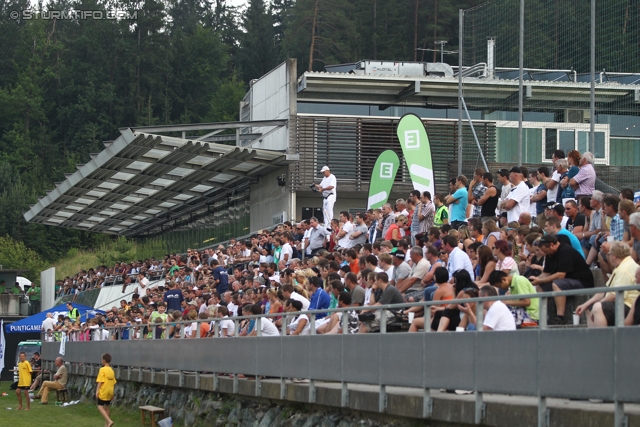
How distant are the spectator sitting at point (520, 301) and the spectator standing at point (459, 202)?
20.6 ft

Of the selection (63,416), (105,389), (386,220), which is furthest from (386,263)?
(63,416)

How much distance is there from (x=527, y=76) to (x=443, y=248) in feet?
50.5

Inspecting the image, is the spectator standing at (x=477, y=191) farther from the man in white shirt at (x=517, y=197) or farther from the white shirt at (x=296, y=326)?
the white shirt at (x=296, y=326)

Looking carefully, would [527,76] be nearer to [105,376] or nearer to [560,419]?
[105,376]

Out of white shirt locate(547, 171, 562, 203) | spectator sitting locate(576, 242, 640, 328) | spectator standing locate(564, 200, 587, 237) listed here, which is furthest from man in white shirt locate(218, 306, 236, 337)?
spectator sitting locate(576, 242, 640, 328)

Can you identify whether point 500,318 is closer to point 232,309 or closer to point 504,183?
point 504,183

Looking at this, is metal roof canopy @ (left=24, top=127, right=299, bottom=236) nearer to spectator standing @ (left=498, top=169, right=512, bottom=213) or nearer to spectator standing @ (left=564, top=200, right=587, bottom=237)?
spectator standing @ (left=498, top=169, right=512, bottom=213)

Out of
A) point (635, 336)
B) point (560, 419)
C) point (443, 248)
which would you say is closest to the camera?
point (635, 336)

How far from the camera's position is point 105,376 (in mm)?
22812

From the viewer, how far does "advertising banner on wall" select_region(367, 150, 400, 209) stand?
23.5m

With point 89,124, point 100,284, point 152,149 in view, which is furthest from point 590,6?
point 89,124

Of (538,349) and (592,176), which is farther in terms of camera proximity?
(592,176)

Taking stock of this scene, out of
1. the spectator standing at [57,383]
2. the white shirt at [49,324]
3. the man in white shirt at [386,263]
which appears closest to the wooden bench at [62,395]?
the spectator standing at [57,383]

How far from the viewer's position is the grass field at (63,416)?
24.1 metres
